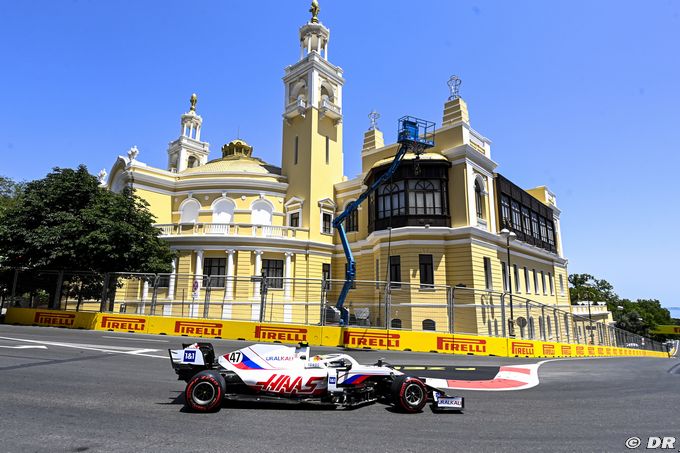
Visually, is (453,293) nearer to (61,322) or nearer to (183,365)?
(183,365)

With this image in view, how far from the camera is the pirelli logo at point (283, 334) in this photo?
50.1ft

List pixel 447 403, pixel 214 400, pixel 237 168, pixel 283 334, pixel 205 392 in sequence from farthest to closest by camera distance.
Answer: pixel 237 168 → pixel 283 334 → pixel 447 403 → pixel 205 392 → pixel 214 400

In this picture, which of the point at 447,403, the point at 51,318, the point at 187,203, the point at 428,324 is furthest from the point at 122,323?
the point at 187,203

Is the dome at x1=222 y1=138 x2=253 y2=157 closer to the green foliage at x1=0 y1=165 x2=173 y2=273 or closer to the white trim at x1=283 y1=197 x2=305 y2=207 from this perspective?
the white trim at x1=283 y1=197 x2=305 y2=207

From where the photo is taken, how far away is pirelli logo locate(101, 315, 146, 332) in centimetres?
1781

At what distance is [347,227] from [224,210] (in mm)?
11079

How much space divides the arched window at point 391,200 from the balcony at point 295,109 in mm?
12584

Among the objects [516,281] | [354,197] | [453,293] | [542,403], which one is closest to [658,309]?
[516,281]

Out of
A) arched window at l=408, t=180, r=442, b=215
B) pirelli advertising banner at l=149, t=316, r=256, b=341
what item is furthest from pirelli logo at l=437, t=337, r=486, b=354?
arched window at l=408, t=180, r=442, b=215

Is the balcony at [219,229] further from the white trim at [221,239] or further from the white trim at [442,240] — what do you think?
the white trim at [442,240]

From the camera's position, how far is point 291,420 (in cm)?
586

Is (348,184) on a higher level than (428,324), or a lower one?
higher

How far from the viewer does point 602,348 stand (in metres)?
24.6

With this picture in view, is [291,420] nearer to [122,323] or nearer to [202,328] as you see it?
[202,328]
